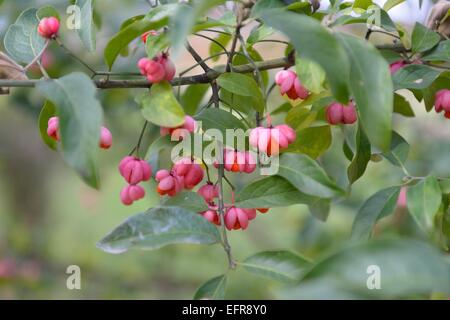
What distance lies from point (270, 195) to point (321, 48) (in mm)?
234

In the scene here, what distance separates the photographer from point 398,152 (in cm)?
91

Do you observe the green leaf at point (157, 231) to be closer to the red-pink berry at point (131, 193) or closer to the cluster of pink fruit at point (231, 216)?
the cluster of pink fruit at point (231, 216)

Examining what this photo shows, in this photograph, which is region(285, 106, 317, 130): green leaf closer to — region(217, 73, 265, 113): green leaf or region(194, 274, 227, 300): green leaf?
region(217, 73, 265, 113): green leaf

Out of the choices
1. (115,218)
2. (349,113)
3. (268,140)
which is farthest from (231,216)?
(115,218)

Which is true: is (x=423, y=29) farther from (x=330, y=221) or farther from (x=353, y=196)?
(x=330, y=221)

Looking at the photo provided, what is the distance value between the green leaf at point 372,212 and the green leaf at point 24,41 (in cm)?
50

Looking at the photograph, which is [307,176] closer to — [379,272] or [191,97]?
[379,272]

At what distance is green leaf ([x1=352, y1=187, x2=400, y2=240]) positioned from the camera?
2.66ft

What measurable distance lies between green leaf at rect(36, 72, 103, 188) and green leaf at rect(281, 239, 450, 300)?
24 centimetres

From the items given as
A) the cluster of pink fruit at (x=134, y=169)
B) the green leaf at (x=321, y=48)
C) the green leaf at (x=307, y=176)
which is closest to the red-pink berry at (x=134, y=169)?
the cluster of pink fruit at (x=134, y=169)

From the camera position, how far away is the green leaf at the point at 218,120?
0.76 meters

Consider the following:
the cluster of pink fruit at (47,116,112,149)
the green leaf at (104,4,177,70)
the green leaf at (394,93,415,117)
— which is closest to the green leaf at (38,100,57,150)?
the cluster of pink fruit at (47,116,112,149)

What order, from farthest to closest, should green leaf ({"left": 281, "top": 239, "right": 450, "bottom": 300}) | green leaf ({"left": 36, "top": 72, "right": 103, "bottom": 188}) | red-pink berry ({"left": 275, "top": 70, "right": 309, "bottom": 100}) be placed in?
1. red-pink berry ({"left": 275, "top": 70, "right": 309, "bottom": 100})
2. green leaf ({"left": 36, "top": 72, "right": 103, "bottom": 188})
3. green leaf ({"left": 281, "top": 239, "right": 450, "bottom": 300})

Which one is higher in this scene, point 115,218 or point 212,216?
point 115,218
